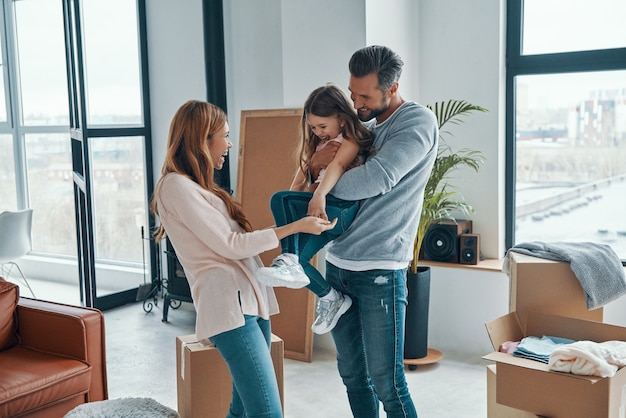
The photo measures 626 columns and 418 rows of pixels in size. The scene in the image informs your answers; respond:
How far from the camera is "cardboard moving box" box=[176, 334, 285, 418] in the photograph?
3.02 metres

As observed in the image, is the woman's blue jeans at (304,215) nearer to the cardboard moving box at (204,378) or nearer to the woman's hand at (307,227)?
the woman's hand at (307,227)

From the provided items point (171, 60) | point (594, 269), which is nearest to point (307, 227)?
point (594, 269)

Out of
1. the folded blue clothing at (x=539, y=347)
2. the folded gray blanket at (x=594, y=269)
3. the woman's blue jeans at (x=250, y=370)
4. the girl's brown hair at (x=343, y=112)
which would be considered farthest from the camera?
the folded gray blanket at (x=594, y=269)

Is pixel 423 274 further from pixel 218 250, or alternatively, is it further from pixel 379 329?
pixel 218 250

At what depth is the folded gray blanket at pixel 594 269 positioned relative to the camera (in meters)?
3.25

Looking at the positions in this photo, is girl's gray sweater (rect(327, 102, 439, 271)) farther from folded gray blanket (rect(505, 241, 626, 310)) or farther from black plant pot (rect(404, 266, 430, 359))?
black plant pot (rect(404, 266, 430, 359))

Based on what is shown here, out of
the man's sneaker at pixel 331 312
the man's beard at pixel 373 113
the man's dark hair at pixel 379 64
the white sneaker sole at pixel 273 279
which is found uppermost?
the man's dark hair at pixel 379 64

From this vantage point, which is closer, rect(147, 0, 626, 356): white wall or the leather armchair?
the leather armchair

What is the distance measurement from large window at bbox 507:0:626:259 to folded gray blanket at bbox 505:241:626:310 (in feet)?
4.01

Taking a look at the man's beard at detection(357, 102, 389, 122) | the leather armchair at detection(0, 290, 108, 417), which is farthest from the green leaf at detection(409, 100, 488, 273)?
the leather armchair at detection(0, 290, 108, 417)

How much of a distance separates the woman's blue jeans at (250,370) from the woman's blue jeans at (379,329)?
0.34 m

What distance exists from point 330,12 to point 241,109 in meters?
1.14

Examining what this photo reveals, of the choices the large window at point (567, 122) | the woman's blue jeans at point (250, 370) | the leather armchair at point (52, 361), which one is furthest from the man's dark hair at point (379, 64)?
the large window at point (567, 122)

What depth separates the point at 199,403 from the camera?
305 cm
